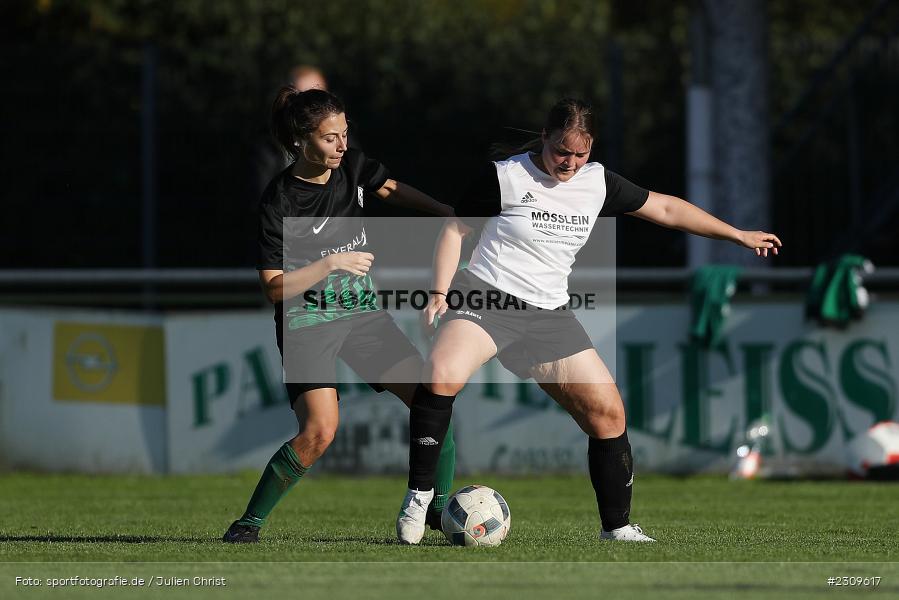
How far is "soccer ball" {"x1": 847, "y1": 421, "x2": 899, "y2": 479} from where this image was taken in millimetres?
9852

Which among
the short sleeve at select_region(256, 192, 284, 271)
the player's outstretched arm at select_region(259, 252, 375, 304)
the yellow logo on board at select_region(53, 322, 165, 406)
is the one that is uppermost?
the short sleeve at select_region(256, 192, 284, 271)

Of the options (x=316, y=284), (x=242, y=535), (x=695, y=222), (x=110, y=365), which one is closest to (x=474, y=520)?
(x=242, y=535)

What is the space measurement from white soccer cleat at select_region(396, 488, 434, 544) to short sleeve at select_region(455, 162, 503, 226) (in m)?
1.11

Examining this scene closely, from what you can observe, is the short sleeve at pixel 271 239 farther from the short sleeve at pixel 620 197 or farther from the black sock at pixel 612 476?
the black sock at pixel 612 476

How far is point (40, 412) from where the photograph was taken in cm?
1069

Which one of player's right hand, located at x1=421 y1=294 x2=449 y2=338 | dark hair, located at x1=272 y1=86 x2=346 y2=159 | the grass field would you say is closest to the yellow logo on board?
the grass field

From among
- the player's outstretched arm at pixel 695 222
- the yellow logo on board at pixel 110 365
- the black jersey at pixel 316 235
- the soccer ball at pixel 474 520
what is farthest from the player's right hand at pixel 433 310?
the yellow logo on board at pixel 110 365

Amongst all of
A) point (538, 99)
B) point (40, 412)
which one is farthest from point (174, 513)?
point (538, 99)

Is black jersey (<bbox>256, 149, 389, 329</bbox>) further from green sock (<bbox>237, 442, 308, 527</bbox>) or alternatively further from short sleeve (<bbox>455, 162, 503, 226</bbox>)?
green sock (<bbox>237, 442, 308, 527</bbox>)

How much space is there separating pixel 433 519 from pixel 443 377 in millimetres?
731

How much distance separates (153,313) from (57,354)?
0.68m

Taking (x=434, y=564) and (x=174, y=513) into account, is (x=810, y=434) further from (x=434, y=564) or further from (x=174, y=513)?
(x=434, y=564)

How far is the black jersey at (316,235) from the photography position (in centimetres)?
641

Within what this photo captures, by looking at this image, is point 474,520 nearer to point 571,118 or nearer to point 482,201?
point 482,201
